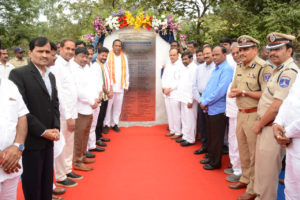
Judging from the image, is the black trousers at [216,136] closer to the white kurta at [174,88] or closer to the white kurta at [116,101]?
the white kurta at [174,88]

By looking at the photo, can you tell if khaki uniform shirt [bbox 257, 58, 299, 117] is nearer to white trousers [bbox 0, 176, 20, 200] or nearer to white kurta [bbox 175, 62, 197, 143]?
white trousers [bbox 0, 176, 20, 200]

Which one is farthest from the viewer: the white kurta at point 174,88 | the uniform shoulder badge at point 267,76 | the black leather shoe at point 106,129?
the black leather shoe at point 106,129

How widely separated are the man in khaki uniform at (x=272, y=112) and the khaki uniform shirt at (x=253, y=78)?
1.09 feet

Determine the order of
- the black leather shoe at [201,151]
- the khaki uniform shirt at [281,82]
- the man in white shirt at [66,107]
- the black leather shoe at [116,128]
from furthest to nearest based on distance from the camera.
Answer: the black leather shoe at [116,128] → the black leather shoe at [201,151] → the man in white shirt at [66,107] → the khaki uniform shirt at [281,82]

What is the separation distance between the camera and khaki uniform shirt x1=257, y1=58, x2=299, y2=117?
2.27 meters

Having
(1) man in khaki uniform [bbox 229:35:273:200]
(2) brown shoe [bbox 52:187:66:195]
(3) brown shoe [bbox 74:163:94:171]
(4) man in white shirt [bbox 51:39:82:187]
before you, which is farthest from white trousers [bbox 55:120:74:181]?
(1) man in khaki uniform [bbox 229:35:273:200]

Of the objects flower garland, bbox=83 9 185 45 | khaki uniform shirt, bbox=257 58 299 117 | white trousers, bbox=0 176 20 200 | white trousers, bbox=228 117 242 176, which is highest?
flower garland, bbox=83 9 185 45

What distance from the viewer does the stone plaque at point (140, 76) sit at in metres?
6.51

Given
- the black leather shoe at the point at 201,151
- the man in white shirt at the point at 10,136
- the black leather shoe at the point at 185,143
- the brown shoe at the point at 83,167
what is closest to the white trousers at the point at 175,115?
the black leather shoe at the point at 185,143

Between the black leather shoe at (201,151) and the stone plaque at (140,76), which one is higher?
the stone plaque at (140,76)

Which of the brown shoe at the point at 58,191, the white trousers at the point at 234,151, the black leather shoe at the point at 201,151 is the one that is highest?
the white trousers at the point at 234,151

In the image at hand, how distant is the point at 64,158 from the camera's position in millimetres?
3371

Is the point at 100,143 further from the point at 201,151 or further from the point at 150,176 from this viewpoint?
the point at 201,151

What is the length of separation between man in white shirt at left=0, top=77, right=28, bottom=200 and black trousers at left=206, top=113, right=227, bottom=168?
9.18 ft
